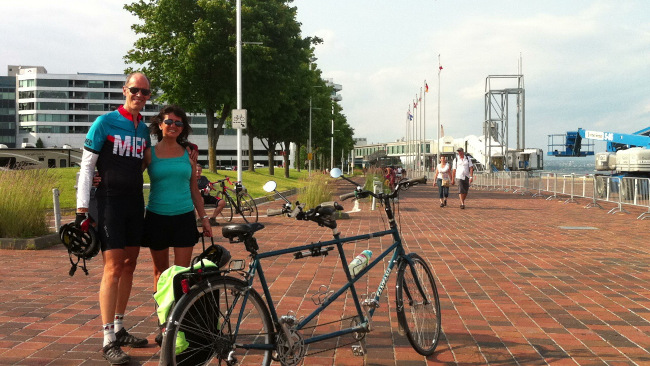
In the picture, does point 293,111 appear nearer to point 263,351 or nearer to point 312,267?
point 312,267

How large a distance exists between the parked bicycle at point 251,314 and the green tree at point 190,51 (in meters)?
28.4

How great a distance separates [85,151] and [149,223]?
25.0 inches

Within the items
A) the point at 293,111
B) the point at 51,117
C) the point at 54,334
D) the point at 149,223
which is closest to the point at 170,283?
the point at 149,223

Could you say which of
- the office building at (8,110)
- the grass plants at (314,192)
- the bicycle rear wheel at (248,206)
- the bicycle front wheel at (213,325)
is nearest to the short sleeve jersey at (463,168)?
the grass plants at (314,192)

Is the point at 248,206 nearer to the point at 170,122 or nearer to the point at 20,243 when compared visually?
the point at 20,243

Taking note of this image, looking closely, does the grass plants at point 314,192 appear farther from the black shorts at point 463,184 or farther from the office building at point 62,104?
the office building at point 62,104

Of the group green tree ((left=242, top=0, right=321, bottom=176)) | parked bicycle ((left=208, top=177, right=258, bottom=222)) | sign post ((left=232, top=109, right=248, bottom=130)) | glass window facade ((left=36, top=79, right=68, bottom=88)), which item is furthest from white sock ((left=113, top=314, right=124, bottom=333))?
glass window facade ((left=36, top=79, right=68, bottom=88))

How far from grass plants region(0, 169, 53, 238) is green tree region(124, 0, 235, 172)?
21.6 meters

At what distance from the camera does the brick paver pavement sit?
4.63m

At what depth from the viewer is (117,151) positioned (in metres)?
4.37

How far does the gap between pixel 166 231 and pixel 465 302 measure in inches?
122

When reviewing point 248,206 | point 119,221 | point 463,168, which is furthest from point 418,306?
point 463,168

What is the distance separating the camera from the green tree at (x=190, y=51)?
31.9 meters

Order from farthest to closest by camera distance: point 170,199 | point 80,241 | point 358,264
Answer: point 170,199 → point 80,241 → point 358,264
